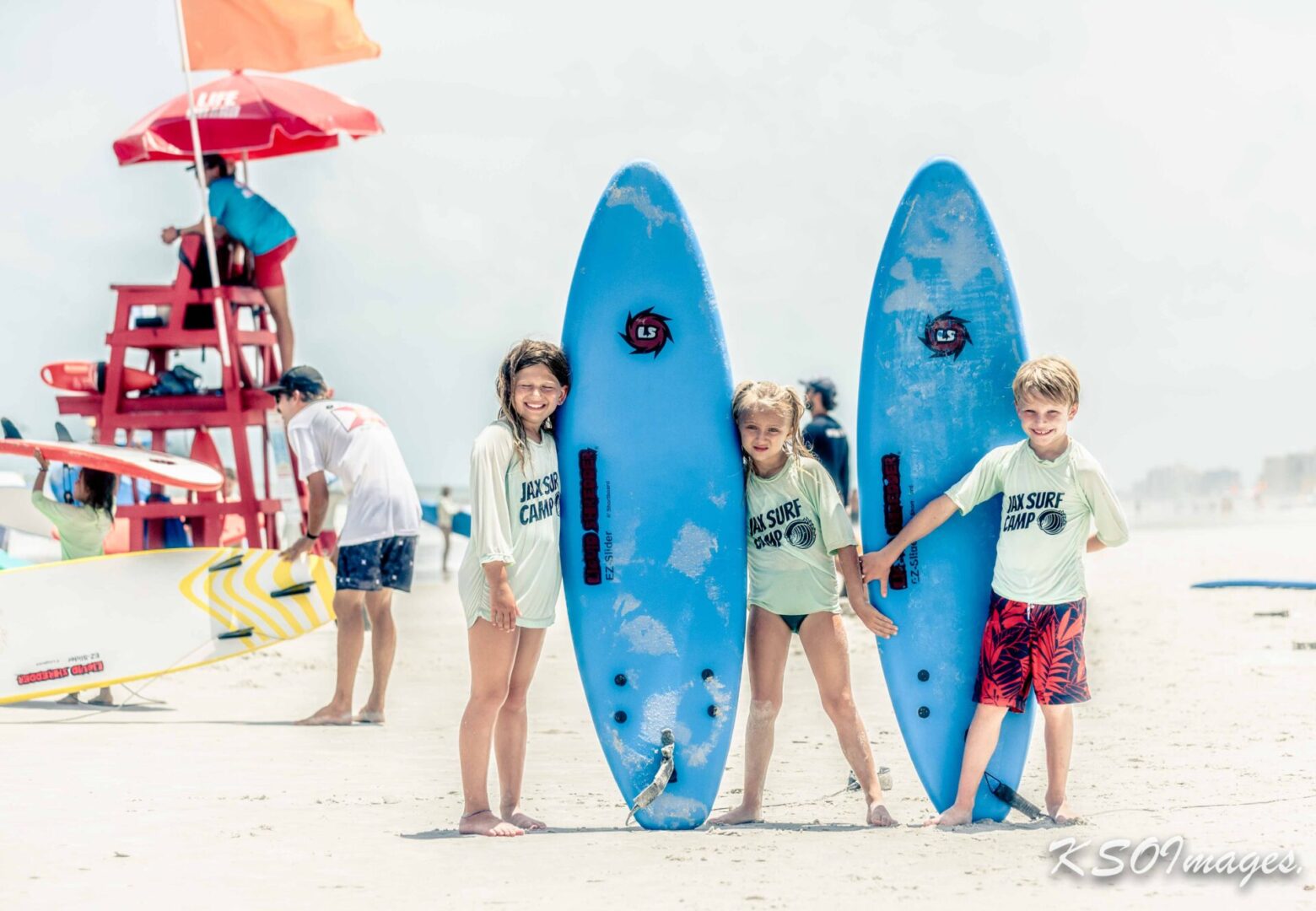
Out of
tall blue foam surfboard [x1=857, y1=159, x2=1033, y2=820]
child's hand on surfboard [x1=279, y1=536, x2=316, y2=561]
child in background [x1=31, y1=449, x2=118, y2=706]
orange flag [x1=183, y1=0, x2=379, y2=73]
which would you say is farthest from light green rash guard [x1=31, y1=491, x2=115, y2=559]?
tall blue foam surfboard [x1=857, y1=159, x2=1033, y2=820]

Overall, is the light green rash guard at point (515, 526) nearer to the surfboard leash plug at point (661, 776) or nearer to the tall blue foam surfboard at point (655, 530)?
the tall blue foam surfboard at point (655, 530)

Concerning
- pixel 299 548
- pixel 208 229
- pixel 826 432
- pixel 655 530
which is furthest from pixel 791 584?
pixel 208 229

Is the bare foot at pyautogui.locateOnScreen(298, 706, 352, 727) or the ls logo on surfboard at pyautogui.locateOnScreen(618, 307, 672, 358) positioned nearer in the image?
the ls logo on surfboard at pyautogui.locateOnScreen(618, 307, 672, 358)

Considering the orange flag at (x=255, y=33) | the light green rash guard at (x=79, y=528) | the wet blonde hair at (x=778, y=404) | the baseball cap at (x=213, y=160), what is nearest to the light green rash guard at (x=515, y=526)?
the wet blonde hair at (x=778, y=404)

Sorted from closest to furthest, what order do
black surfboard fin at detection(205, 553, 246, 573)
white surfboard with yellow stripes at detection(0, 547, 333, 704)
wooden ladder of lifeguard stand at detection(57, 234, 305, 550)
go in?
white surfboard with yellow stripes at detection(0, 547, 333, 704), black surfboard fin at detection(205, 553, 246, 573), wooden ladder of lifeguard stand at detection(57, 234, 305, 550)

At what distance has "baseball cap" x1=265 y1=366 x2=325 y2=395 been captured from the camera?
19.8 feet

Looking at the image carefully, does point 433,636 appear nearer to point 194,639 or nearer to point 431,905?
point 194,639

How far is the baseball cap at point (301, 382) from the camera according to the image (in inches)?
238

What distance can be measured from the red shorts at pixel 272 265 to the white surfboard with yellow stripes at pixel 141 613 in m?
2.16

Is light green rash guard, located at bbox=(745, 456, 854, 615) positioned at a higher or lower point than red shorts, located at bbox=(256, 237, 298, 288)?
lower

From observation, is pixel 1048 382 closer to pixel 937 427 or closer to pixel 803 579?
pixel 937 427

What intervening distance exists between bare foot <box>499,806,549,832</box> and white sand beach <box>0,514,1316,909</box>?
0.17 feet

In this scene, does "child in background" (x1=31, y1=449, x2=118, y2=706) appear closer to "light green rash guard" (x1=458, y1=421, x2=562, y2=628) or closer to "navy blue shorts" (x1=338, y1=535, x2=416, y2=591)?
"navy blue shorts" (x1=338, y1=535, x2=416, y2=591)

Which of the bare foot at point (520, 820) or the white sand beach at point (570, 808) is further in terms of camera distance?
the bare foot at point (520, 820)
